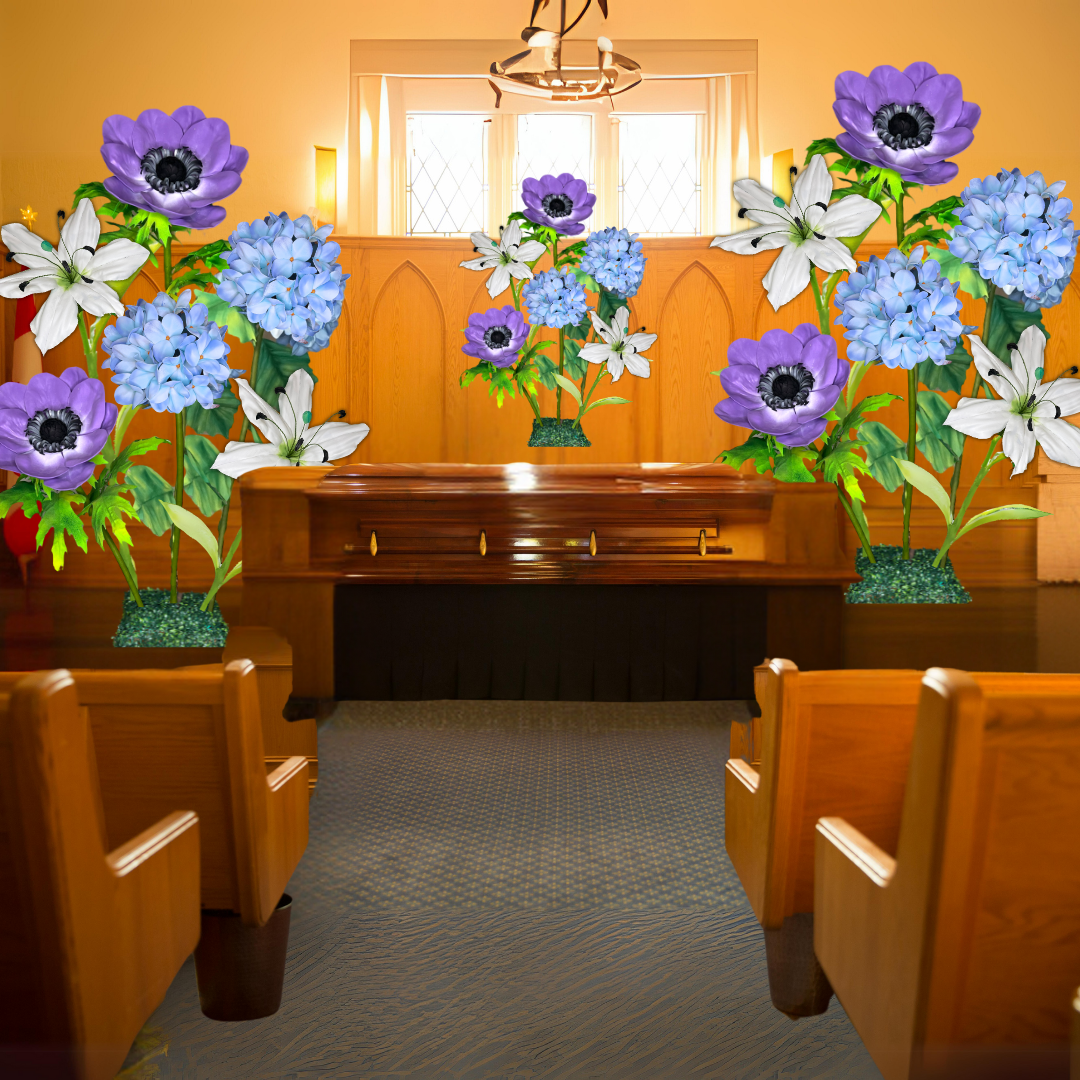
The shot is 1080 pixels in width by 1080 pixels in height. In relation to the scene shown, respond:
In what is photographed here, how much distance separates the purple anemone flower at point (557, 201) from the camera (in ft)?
6.85

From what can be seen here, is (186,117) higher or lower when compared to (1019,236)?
higher

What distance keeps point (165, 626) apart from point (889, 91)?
3.80 ft

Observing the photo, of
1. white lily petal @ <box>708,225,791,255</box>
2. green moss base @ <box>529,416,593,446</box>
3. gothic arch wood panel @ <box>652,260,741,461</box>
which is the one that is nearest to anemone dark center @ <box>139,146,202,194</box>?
white lily petal @ <box>708,225,791,255</box>

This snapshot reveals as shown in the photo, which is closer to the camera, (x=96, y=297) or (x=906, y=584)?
(x=96, y=297)

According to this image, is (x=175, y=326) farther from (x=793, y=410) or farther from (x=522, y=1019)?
(x=522, y=1019)

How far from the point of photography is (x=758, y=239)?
102 centimetres

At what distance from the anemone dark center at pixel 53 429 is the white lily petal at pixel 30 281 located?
0.51 ft

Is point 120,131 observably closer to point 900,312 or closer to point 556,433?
point 900,312

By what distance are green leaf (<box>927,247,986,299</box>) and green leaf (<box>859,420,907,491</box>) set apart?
0.19 m

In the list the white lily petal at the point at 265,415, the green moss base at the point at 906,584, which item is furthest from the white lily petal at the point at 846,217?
the white lily petal at the point at 265,415

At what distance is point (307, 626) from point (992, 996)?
5.88 feet

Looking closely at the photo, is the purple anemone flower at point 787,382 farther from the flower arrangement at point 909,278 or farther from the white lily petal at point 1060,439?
the white lily petal at point 1060,439

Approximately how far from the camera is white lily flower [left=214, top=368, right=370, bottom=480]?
104 centimetres

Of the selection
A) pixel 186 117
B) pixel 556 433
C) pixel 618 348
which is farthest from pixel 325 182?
pixel 186 117
